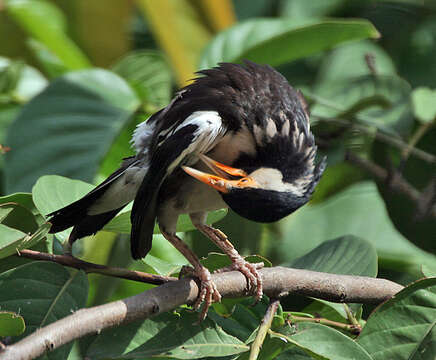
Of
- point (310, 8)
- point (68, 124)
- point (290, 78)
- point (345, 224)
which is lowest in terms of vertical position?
point (345, 224)

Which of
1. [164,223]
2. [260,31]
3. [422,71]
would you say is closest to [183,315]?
[164,223]

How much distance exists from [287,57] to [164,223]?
1203 millimetres

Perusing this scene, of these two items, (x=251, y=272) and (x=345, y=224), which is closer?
(x=251, y=272)

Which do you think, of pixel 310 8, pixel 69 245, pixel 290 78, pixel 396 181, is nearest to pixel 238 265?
pixel 69 245

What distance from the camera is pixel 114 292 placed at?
2.27 metres

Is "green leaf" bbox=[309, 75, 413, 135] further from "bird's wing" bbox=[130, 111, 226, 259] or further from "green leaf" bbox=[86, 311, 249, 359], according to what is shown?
"green leaf" bbox=[86, 311, 249, 359]

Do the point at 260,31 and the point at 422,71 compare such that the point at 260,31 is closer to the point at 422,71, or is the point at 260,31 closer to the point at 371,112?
the point at 371,112

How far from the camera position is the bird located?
1638 mm

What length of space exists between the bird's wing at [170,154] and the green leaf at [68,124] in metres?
0.97

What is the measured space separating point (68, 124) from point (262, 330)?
5.56 feet

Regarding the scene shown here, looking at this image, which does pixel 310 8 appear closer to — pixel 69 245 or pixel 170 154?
pixel 170 154

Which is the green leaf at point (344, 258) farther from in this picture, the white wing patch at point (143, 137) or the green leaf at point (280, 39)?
the green leaf at point (280, 39)

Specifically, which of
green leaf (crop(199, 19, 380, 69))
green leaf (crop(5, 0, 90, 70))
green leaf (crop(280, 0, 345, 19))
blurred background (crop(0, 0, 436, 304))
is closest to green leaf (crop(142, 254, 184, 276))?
blurred background (crop(0, 0, 436, 304))

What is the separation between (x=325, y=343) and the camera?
54.8 inches
